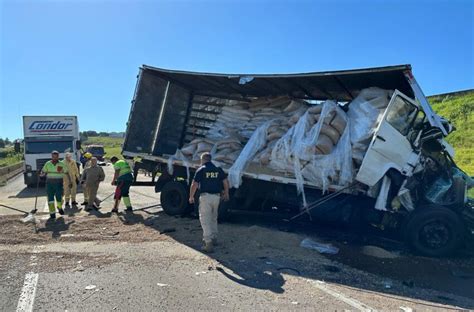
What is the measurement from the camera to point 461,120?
18.6 meters

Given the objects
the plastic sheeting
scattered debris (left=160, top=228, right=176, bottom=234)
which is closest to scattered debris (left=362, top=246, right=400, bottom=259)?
the plastic sheeting

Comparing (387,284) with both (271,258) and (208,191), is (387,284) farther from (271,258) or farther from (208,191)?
(208,191)

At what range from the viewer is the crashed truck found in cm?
658

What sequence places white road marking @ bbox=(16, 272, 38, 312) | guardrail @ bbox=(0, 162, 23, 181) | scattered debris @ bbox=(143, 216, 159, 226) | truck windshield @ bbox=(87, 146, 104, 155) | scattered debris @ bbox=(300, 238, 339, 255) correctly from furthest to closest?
truck windshield @ bbox=(87, 146, 104, 155)
guardrail @ bbox=(0, 162, 23, 181)
scattered debris @ bbox=(143, 216, 159, 226)
scattered debris @ bbox=(300, 238, 339, 255)
white road marking @ bbox=(16, 272, 38, 312)

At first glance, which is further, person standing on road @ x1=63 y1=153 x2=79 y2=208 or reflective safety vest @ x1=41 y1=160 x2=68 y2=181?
person standing on road @ x1=63 y1=153 x2=79 y2=208

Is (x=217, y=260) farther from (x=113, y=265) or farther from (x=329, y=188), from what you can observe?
(x=329, y=188)

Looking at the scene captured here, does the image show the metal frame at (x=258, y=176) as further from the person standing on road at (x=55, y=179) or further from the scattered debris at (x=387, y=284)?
the scattered debris at (x=387, y=284)

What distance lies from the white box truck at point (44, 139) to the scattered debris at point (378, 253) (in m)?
13.0

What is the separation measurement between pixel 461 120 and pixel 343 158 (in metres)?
14.5

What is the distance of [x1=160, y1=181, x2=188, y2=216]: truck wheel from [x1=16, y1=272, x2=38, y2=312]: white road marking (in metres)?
4.24

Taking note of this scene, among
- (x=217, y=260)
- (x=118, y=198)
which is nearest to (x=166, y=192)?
(x=118, y=198)

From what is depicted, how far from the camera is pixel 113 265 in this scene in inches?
218

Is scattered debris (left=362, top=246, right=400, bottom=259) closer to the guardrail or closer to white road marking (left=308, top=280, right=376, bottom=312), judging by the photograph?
white road marking (left=308, top=280, right=376, bottom=312)

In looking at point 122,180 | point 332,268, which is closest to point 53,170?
point 122,180
